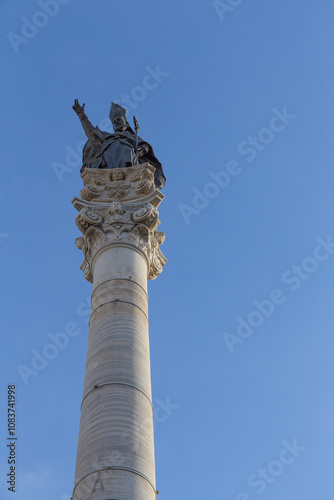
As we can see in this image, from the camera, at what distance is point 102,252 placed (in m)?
17.3

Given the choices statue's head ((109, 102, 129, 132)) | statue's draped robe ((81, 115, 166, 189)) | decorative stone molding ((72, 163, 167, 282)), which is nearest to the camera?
decorative stone molding ((72, 163, 167, 282))

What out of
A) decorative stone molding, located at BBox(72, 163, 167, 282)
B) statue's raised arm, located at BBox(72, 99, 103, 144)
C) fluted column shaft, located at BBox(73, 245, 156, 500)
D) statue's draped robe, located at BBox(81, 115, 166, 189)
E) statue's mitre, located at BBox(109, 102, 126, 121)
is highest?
statue's mitre, located at BBox(109, 102, 126, 121)

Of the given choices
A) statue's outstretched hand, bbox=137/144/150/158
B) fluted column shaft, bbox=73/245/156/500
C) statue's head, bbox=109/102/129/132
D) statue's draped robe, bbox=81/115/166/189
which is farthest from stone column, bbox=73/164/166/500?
statue's head, bbox=109/102/129/132

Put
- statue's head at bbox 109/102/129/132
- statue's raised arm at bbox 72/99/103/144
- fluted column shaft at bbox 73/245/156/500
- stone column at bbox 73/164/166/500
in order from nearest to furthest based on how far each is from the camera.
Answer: fluted column shaft at bbox 73/245/156/500 → stone column at bbox 73/164/166/500 → statue's raised arm at bbox 72/99/103/144 → statue's head at bbox 109/102/129/132

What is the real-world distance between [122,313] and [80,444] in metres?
3.11

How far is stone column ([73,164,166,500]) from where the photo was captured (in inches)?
474

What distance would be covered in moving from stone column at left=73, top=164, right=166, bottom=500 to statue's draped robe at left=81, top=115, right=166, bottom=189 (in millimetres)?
743

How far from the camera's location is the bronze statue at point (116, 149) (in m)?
20.2

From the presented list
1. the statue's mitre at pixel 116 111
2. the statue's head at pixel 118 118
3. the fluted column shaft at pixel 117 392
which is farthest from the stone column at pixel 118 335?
the statue's mitre at pixel 116 111

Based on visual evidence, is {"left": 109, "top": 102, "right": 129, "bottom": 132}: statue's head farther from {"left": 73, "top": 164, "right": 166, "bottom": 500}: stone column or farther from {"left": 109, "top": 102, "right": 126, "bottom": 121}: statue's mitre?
{"left": 73, "top": 164, "right": 166, "bottom": 500}: stone column

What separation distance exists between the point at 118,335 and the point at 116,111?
9.93 meters

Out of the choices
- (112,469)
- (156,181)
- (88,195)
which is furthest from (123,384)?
(156,181)

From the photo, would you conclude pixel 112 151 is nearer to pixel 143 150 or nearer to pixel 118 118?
pixel 143 150

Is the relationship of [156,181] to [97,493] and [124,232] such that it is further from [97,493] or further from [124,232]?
[97,493]
